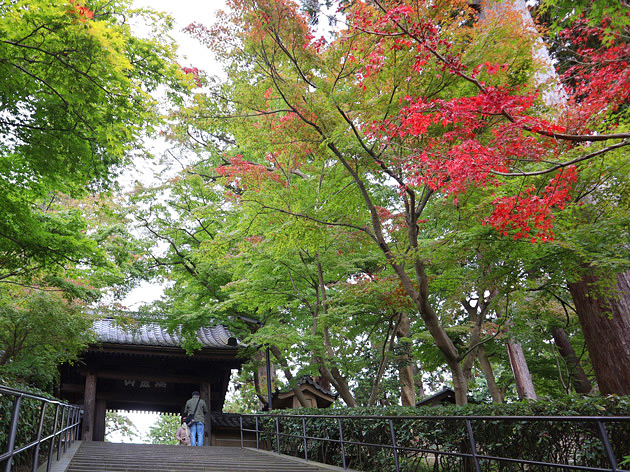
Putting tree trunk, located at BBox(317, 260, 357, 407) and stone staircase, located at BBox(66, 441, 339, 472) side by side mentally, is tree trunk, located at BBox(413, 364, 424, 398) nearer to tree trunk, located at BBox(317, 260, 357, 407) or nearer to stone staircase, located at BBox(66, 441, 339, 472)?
tree trunk, located at BBox(317, 260, 357, 407)

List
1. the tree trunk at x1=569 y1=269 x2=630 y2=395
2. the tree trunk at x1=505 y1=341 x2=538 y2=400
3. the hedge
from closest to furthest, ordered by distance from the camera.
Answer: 1. the hedge
2. the tree trunk at x1=569 y1=269 x2=630 y2=395
3. the tree trunk at x1=505 y1=341 x2=538 y2=400

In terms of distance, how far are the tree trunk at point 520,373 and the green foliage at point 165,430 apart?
2855 centimetres

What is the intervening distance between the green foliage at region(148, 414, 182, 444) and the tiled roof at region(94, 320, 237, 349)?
22.0m

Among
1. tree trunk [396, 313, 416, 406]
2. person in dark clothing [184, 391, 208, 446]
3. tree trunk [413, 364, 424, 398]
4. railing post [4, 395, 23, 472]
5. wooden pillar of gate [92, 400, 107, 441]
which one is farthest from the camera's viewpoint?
tree trunk [413, 364, 424, 398]

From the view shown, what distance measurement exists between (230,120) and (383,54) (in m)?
3.16

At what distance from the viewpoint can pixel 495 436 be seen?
17.3 feet

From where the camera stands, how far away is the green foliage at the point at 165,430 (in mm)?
34844

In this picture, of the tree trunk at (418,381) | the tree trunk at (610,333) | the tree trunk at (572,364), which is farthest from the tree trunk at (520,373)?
the tree trunk at (418,381)

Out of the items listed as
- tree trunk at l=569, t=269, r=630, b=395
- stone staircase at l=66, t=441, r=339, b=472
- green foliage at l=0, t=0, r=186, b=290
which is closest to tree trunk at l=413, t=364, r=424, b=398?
stone staircase at l=66, t=441, r=339, b=472

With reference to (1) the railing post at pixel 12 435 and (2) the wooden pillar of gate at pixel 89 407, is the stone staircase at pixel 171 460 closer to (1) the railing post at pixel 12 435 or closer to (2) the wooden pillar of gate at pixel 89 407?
(1) the railing post at pixel 12 435

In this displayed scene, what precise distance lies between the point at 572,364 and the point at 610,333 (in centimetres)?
839

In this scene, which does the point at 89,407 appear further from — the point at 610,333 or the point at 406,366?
the point at 610,333

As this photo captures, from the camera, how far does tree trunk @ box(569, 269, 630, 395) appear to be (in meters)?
7.09

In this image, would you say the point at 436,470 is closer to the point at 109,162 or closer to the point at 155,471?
the point at 155,471
